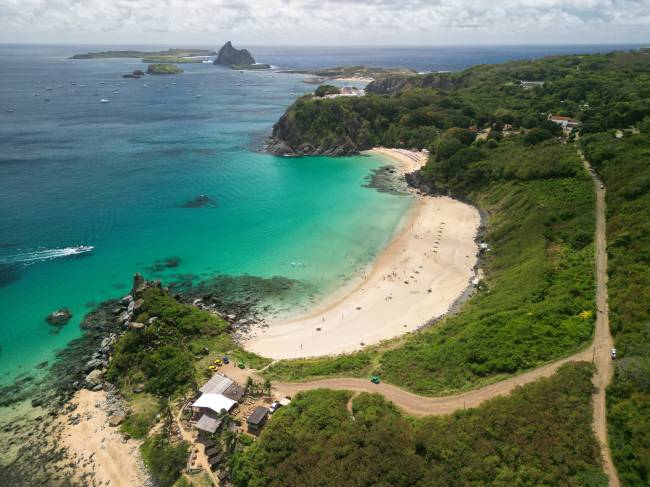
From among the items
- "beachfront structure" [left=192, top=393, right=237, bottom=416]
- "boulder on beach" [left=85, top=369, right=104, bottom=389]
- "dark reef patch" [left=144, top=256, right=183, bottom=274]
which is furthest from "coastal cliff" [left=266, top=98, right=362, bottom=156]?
"beachfront structure" [left=192, top=393, right=237, bottom=416]

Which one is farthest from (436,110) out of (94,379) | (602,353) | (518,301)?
(94,379)

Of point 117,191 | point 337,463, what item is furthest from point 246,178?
point 337,463

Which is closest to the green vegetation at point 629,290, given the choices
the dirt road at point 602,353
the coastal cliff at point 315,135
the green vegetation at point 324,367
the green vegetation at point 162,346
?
the dirt road at point 602,353

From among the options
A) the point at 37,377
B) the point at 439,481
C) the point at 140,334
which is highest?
the point at 439,481

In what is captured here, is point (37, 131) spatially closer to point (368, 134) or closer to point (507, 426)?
point (368, 134)

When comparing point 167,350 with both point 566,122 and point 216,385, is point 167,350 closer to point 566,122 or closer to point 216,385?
point 216,385

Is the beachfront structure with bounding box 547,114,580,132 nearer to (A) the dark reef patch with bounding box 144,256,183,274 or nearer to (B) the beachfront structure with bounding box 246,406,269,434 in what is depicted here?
(A) the dark reef patch with bounding box 144,256,183,274
